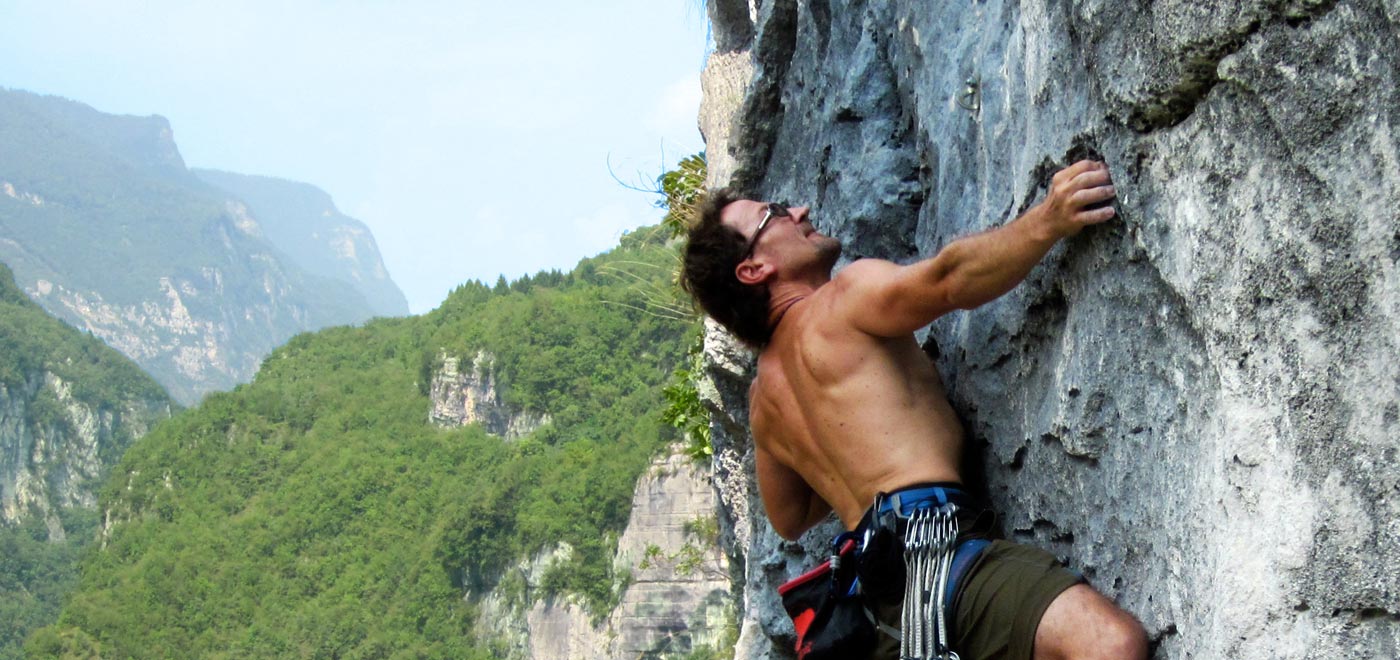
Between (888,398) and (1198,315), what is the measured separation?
3.41 ft

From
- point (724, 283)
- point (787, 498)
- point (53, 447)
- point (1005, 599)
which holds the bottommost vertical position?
point (1005, 599)

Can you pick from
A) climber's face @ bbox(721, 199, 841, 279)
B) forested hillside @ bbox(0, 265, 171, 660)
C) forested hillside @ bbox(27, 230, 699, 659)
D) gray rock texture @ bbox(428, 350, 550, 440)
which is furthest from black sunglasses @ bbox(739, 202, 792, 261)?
forested hillside @ bbox(0, 265, 171, 660)

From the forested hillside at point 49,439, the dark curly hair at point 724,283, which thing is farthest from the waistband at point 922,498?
the forested hillside at point 49,439

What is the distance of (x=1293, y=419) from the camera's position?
6.89 feet

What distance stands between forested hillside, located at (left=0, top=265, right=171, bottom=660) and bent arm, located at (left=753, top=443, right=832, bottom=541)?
307ft

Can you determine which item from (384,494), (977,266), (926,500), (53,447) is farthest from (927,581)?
(53,447)

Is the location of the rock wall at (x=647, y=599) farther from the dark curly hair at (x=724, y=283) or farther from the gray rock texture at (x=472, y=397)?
the dark curly hair at (x=724, y=283)

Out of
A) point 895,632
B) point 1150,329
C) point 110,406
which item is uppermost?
point 110,406

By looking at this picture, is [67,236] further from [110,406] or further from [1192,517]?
[1192,517]

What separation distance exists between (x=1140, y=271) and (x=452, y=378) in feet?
251

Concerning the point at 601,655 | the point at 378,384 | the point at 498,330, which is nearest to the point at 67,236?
the point at 378,384

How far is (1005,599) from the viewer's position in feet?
9.03

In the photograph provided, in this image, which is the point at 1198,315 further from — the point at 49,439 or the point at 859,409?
the point at 49,439

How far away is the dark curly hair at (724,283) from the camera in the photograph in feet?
12.3
